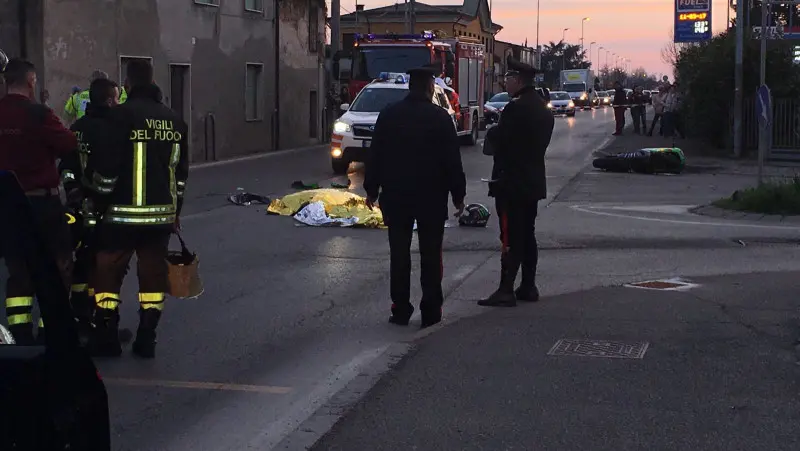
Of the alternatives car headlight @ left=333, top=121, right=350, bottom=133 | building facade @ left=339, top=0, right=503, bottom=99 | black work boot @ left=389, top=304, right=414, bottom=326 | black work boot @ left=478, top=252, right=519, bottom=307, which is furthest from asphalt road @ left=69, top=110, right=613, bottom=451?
building facade @ left=339, top=0, right=503, bottom=99

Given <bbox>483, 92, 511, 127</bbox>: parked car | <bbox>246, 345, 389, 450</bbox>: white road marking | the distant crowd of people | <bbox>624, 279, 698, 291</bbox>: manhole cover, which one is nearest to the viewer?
<bbox>246, 345, 389, 450</bbox>: white road marking

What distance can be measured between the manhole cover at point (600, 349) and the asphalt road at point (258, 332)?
1233 mm

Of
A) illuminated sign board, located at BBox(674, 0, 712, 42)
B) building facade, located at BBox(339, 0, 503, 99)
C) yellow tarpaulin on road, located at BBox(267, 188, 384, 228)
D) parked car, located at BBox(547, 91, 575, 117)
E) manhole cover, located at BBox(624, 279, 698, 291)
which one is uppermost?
building facade, located at BBox(339, 0, 503, 99)

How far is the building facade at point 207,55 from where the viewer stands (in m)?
22.4

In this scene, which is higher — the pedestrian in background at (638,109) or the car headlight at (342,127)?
the pedestrian in background at (638,109)

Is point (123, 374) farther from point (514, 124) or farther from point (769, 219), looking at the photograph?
point (769, 219)

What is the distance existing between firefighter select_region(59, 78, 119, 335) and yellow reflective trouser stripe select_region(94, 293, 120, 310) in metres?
0.32

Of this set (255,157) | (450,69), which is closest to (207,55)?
(255,157)

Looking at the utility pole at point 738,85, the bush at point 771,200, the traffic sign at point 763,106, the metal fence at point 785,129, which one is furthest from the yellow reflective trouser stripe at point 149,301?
the metal fence at point 785,129

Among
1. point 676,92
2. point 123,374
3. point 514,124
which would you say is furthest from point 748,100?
point 123,374

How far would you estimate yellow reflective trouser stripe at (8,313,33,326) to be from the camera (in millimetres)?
6695

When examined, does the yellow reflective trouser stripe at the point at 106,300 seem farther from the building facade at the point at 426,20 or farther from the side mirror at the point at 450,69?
the building facade at the point at 426,20

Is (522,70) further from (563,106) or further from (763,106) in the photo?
(563,106)

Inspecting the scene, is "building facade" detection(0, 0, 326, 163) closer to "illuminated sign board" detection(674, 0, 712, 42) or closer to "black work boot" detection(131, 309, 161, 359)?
"illuminated sign board" detection(674, 0, 712, 42)
